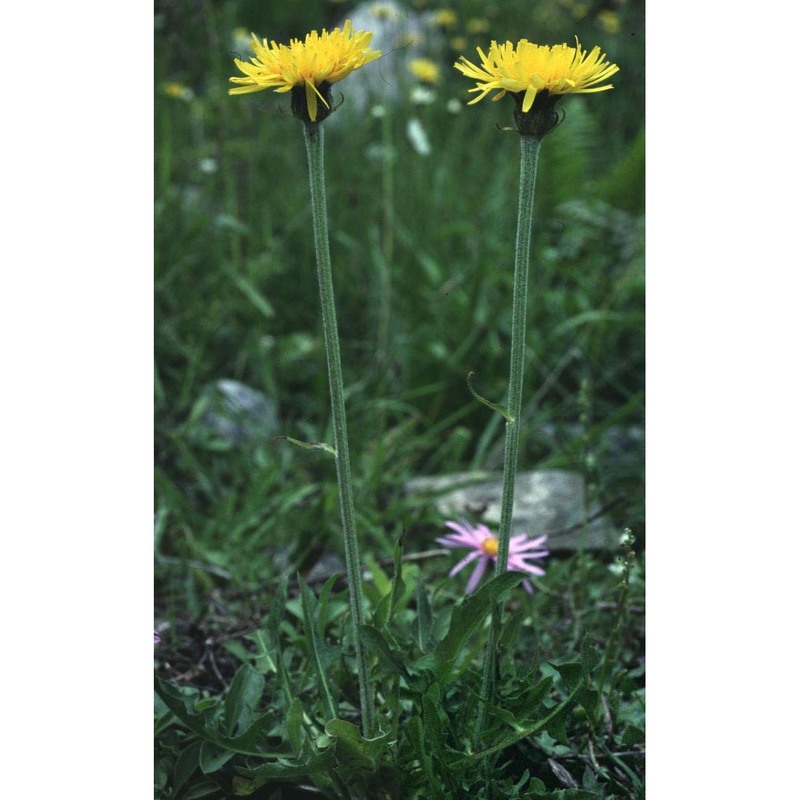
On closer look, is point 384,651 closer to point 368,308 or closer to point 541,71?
point 541,71

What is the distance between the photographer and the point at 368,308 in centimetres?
245

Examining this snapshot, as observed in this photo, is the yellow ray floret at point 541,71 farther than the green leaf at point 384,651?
No

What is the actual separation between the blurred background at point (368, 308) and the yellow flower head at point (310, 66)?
0.73 metres

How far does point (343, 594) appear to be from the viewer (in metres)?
1.40

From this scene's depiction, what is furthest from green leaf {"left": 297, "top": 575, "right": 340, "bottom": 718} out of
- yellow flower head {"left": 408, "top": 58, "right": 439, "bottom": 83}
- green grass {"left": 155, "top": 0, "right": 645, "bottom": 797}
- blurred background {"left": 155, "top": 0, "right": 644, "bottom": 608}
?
yellow flower head {"left": 408, "top": 58, "right": 439, "bottom": 83}

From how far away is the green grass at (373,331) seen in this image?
171 centimetres

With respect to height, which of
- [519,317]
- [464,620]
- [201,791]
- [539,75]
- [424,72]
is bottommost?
[201,791]

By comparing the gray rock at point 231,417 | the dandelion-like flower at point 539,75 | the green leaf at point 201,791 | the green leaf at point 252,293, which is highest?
the dandelion-like flower at point 539,75

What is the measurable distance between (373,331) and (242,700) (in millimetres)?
1268

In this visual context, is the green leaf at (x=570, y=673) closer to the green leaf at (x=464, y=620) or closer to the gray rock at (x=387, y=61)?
the green leaf at (x=464, y=620)

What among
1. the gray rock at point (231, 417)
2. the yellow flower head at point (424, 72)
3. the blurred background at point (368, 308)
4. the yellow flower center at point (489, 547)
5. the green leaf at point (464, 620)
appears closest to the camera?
the green leaf at point (464, 620)

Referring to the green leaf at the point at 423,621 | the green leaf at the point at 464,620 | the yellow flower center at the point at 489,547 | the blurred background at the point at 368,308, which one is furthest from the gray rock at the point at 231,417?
the green leaf at the point at 464,620

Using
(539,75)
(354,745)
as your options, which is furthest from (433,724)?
(539,75)

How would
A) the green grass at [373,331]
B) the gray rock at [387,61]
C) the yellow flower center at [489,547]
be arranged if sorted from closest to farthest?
the yellow flower center at [489,547], the green grass at [373,331], the gray rock at [387,61]
